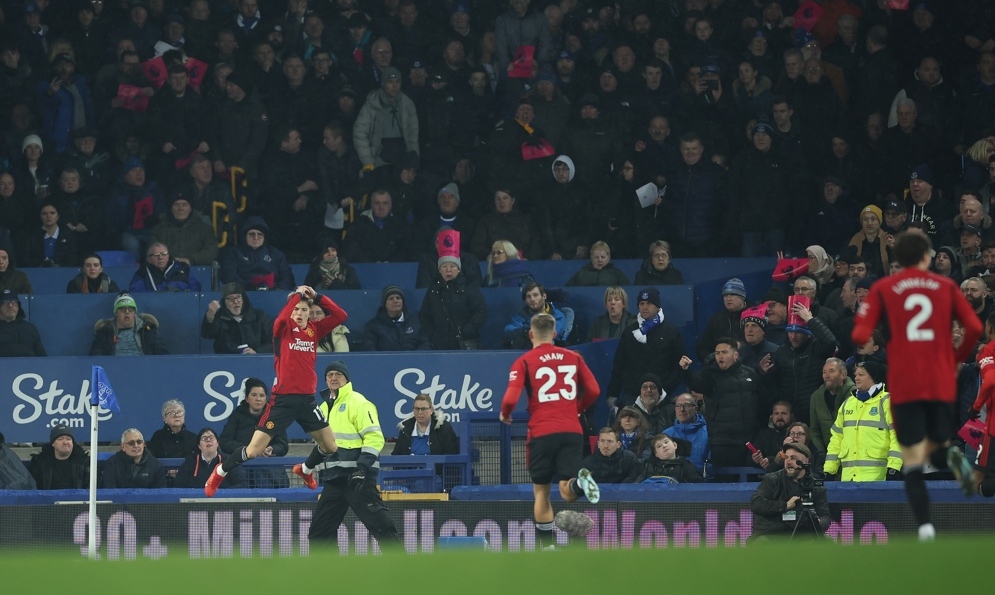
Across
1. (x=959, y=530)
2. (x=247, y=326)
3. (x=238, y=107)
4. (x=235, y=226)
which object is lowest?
(x=959, y=530)

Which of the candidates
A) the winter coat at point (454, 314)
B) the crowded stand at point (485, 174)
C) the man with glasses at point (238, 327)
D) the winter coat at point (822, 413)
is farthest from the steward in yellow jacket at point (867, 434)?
the man with glasses at point (238, 327)

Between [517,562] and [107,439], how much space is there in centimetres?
997

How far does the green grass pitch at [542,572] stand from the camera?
6.58 meters

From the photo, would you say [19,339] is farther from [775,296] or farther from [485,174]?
[775,296]

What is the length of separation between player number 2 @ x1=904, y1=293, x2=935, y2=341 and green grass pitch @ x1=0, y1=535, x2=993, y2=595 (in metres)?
1.51

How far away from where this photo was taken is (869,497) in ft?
42.8

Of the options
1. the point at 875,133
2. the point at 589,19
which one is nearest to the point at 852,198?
the point at 875,133

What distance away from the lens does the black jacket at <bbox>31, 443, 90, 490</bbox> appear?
1498 centimetres

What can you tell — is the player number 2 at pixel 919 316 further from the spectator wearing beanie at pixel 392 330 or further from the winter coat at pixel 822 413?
the spectator wearing beanie at pixel 392 330

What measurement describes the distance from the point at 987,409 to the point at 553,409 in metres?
3.17

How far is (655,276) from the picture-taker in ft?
56.4

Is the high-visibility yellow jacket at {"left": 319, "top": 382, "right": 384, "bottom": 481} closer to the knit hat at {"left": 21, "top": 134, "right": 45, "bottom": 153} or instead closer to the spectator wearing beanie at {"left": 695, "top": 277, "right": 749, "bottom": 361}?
the spectator wearing beanie at {"left": 695, "top": 277, "right": 749, "bottom": 361}

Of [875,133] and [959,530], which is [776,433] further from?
[875,133]

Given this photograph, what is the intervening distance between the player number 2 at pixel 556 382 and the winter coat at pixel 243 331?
5999 millimetres
